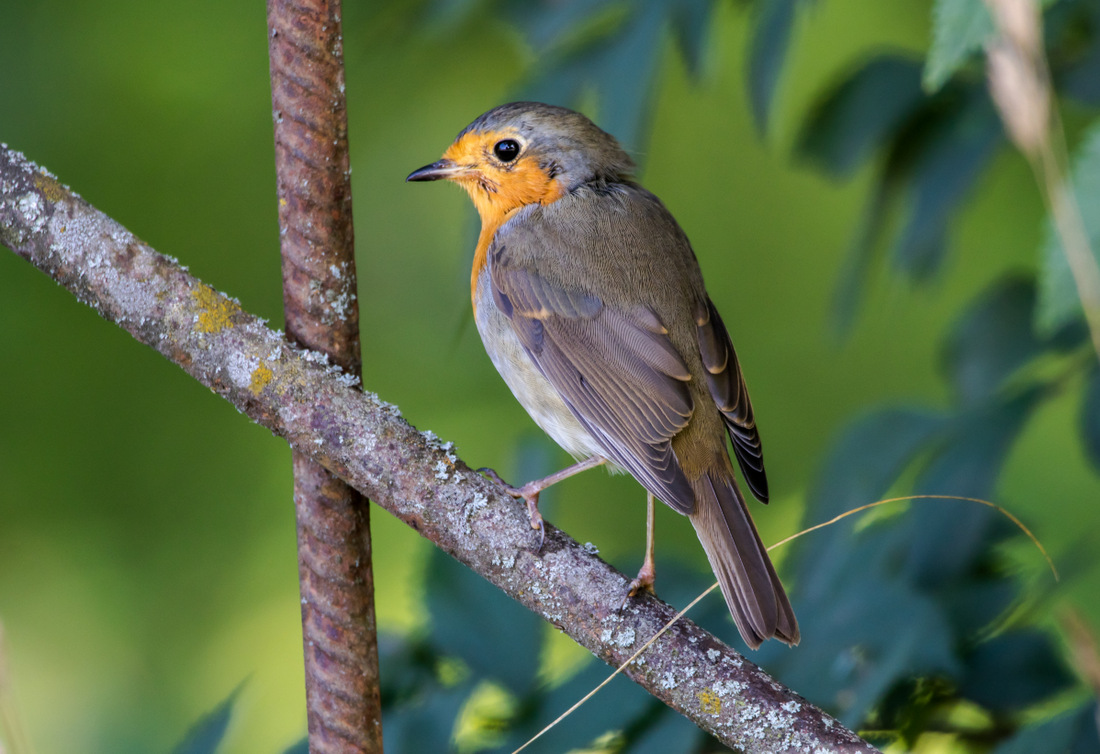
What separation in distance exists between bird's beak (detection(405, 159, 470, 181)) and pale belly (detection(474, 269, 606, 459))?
0.99 ft

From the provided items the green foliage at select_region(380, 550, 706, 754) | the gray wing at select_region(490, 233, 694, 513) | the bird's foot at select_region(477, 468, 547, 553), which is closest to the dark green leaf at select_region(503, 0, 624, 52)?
the gray wing at select_region(490, 233, 694, 513)

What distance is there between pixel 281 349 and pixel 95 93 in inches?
89.8

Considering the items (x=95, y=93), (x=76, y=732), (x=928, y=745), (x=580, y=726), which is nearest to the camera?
(x=580, y=726)

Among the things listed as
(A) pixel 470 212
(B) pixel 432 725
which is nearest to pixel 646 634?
(B) pixel 432 725

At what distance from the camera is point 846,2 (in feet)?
10.00

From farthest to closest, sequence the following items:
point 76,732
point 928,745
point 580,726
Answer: point 76,732 → point 928,745 → point 580,726

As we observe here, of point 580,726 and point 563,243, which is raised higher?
point 563,243

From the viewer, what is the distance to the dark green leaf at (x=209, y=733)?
1.36 meters

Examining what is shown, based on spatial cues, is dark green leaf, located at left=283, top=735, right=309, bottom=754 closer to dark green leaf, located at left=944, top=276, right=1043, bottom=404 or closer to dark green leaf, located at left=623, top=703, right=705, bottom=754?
dark green leaf, located at left=623, top=703, right=705, bottom=754

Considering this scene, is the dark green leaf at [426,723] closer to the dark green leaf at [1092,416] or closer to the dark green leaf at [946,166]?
the dark green leaf at [1092,416]

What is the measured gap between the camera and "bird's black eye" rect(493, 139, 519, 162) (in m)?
2.07

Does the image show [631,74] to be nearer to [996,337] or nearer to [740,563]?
[740,563]

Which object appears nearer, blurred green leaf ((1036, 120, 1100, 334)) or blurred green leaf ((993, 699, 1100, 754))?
blurred green leaf ((1036, 120, 1100, 334))

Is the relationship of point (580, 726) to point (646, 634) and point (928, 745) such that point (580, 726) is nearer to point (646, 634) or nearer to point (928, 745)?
point (646, 634)
